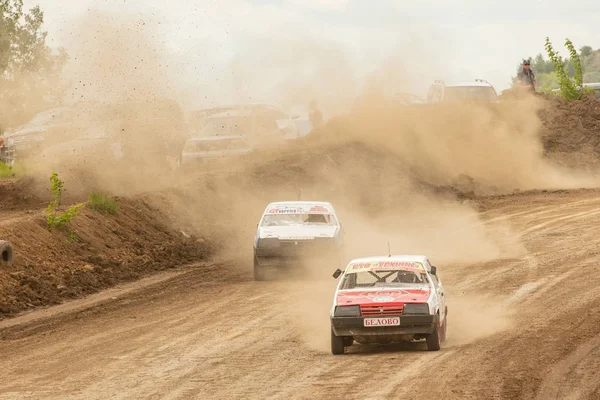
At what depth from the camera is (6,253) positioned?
2248 centimetres

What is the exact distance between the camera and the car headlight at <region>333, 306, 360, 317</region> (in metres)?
15.4

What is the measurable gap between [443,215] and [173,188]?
9.29 meters

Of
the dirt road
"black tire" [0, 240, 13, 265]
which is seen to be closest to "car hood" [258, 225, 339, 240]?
the dirt road

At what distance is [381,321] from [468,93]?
103 ft

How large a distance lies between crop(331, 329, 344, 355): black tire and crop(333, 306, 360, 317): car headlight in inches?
14.6

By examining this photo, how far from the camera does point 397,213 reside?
38.0 meters

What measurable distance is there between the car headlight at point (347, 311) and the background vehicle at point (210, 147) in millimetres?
19889

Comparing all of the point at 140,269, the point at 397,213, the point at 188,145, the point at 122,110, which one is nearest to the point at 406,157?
the point at 397,213

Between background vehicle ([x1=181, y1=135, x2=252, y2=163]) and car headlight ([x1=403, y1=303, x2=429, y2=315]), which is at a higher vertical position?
background vehicle ([x1=181, y1=135, x2=252, y2=163])

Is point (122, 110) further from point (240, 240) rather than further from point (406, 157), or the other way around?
point (406, 157)

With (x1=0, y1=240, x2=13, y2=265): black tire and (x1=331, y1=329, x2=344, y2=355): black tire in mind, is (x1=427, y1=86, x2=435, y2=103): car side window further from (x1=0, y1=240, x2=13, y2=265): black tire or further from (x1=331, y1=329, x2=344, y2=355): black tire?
(x1=331, y1=329, x2=344, y2=355): black tire

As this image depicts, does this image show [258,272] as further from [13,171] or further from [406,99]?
[406,99]

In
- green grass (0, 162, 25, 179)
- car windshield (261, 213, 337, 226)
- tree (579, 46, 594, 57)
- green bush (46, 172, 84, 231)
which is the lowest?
car windshield (261, 213, 337, 226)

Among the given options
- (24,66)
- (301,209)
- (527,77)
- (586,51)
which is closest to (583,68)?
(586,51)
